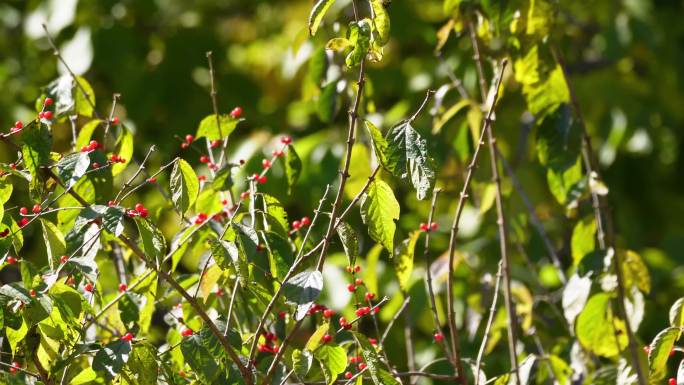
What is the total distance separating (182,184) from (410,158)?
0.95 feet

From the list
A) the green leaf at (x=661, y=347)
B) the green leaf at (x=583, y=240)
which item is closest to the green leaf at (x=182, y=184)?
the green leaf at (x=661, y=347)

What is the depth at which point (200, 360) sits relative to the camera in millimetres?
1166

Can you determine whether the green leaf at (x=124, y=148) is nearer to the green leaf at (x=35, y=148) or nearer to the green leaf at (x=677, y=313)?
the green leaf at (x=35, y=148)

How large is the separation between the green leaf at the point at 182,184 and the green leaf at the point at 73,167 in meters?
0.12

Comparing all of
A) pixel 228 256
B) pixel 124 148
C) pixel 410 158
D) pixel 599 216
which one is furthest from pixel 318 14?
pixel 599 216

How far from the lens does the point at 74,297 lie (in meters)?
1.20

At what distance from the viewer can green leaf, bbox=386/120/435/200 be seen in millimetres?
1174

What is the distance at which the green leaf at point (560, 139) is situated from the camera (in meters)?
1.78

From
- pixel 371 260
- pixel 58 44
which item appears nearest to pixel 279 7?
pixel 58 44

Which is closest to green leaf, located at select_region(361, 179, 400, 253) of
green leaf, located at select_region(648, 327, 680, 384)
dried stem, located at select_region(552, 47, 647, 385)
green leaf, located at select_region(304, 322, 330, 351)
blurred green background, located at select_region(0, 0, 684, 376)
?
green leaf, located at select_region(304, 322, 330, 351)

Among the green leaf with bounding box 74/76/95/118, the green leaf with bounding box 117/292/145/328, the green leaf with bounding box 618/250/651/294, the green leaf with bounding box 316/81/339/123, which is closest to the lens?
the green leaf with bounding box 117/292/145/328

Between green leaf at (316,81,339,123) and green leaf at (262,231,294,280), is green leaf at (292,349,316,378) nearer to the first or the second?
green leaf at (262,231,294,280)

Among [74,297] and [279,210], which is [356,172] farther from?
[74,297]

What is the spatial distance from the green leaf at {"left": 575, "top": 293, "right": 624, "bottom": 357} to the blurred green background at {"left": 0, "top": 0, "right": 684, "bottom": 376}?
953 mm
